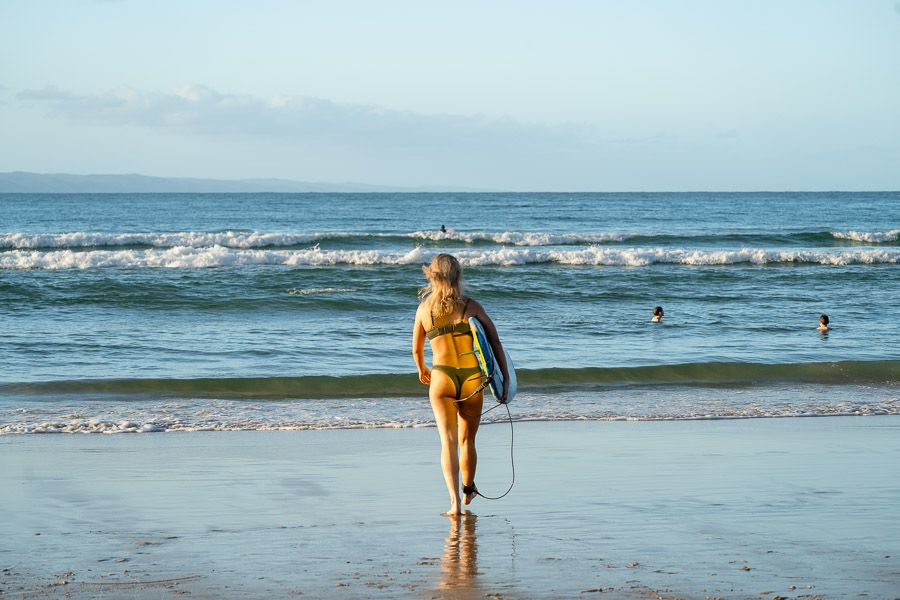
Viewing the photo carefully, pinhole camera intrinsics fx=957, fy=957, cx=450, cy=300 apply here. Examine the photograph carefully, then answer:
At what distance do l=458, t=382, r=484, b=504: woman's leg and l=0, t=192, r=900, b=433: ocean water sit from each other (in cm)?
314

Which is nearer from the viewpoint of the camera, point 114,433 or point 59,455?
point 59,455

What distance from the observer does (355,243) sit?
34.3 meters

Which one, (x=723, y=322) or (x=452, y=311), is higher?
(x=452, y=311)

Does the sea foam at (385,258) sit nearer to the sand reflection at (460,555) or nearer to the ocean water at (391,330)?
the ocean water at (391,330)

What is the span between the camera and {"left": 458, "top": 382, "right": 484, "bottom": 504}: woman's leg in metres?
5.89

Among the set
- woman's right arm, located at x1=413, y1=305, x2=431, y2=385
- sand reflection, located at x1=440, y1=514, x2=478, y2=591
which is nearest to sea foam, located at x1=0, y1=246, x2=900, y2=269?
woman's right arm, located at x1=413, y1=305, x2=431, y2=385

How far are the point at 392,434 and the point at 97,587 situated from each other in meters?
4.31

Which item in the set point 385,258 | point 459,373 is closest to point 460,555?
point 459,373

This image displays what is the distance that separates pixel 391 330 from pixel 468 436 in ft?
32.8

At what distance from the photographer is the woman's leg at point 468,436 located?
5.89 meters

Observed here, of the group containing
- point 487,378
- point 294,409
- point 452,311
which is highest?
point 452,311

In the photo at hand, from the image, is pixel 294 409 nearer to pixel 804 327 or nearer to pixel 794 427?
pixel 794 427

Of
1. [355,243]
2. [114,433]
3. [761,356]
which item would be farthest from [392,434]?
[355,243]

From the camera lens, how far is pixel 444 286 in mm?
5809
